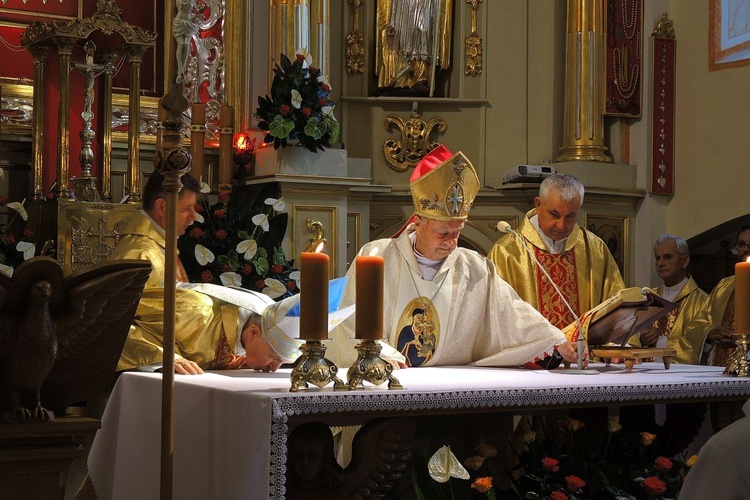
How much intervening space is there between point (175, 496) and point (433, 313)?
1404 mm

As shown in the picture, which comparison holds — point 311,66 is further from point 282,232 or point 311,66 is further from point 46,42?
point 46,42

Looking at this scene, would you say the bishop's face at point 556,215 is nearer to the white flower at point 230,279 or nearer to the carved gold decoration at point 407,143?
the white flower at point 230,279

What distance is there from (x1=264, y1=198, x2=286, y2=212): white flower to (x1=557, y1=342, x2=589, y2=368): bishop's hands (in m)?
2.72

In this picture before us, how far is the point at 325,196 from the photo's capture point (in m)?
7.61

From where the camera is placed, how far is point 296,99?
7352 mm

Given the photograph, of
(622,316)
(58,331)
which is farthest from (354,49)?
(58,331)

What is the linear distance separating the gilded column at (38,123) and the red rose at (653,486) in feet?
12.8

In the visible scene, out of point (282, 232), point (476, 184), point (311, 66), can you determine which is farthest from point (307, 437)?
point (311, 66)

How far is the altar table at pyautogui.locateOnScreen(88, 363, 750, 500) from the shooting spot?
3.30 metres

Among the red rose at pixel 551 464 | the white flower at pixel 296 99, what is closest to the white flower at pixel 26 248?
the white flower at pixel 296 99

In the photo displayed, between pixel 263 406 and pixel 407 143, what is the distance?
6.10 m

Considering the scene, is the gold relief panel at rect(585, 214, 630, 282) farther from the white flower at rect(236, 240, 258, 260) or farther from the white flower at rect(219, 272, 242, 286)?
the white flower at rect(219, 272, 242, 286)

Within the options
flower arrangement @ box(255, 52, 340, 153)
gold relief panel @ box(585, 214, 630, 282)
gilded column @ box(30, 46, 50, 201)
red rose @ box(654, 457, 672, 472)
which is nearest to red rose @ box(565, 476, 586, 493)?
red rose @ box(654, 457, 672, 472)

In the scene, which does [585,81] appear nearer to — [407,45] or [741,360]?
[407,45]
